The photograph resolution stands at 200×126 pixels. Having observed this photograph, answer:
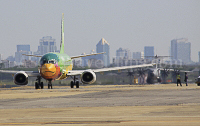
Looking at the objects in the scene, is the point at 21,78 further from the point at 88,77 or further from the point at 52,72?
the point at 88,77

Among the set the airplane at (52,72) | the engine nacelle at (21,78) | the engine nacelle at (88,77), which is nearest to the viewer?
the airplane at (52,72)

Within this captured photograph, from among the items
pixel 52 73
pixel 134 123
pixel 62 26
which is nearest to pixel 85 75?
pixel 52 73

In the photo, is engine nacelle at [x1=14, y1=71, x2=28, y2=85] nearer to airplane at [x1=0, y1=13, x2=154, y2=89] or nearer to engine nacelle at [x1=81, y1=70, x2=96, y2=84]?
airplane at [x1=0, y1=13, x2=154, y2=89]

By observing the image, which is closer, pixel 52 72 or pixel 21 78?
pixel 52 72

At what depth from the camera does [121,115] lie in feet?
58.6

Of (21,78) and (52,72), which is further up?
(52,72)

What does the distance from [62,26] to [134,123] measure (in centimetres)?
5774

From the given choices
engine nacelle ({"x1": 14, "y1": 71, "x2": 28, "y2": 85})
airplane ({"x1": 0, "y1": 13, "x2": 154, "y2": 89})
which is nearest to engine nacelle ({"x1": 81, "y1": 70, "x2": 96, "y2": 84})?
airplane ({"x1": 0, "y1": 13, "x2": 154, "y2": 89})

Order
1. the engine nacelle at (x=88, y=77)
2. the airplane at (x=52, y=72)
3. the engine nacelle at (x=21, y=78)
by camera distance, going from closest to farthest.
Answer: the airplane at (x=52, y=72)
the engine nacelle at (x=21, y=78)
the engine nacelle at (x=88, y=77)

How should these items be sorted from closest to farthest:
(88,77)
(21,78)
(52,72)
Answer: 1. (52,72)
2. (21,78)
3. (88,77)

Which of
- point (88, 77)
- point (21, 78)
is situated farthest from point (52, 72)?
point (88, 77)

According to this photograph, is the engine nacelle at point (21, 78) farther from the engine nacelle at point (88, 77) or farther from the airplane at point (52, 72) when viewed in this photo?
the engine nacelle at point (88, 77)

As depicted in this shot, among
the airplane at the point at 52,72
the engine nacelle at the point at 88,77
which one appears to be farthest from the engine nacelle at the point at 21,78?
the engine nacelle at the point at 88,77

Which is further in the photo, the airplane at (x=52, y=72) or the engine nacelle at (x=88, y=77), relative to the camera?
the engine nacelle at (x=88, y=77)
